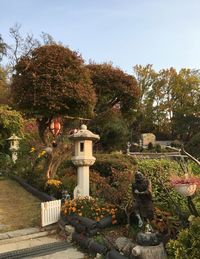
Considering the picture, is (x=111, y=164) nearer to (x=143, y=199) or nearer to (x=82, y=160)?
(x=82, y=160)

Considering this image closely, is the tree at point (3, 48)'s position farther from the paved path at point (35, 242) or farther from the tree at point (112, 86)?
the paved path at point (35, 242)

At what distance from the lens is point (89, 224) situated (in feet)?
18.7

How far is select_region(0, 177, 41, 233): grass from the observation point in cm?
691

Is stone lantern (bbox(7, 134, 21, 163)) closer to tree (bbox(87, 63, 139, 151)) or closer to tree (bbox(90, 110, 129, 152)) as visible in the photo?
tree (bbox(87, 63, 139, 151))

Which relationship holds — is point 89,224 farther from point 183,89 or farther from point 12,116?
point 183,89

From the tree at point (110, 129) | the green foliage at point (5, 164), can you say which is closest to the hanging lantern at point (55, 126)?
the green foliage at point (5, 164)

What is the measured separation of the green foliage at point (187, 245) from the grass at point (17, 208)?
3690mm

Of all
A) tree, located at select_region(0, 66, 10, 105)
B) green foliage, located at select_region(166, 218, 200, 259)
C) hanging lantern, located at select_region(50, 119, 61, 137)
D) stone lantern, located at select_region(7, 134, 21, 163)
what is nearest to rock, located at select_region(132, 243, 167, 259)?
green foliage, located at select_region(166, 218, 200, 259)

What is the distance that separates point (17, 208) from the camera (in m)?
8.34

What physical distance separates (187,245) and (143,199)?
1178mm

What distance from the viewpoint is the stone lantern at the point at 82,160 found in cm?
744

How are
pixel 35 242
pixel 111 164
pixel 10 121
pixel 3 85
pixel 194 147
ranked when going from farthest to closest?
pixel 3 85 < pixel 194 147 < pixel 10 121 < pixel 111 164 < pixel 35 242

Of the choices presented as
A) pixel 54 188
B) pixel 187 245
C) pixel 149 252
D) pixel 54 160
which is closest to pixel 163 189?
pixel 149 252

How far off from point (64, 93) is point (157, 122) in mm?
31747
